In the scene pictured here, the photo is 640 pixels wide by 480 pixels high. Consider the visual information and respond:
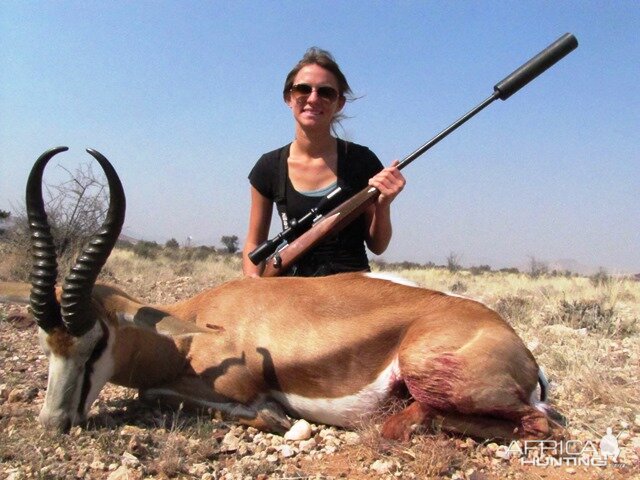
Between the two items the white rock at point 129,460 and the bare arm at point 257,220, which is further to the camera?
the bare arm at point 257,220

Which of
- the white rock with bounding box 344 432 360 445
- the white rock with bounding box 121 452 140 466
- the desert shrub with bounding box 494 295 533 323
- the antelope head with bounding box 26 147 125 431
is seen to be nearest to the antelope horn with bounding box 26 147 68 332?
the antelope head with bounding box 26 147 125 431

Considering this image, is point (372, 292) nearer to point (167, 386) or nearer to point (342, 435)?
point (342, 435)

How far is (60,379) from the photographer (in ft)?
11.1

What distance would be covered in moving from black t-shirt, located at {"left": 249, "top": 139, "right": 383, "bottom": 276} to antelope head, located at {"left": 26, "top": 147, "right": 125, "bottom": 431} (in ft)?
7.45

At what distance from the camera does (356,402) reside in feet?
12.3

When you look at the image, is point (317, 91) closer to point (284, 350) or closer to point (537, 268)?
point (284, 350)

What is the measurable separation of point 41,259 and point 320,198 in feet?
9.07

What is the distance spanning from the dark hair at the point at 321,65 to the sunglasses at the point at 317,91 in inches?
7.1

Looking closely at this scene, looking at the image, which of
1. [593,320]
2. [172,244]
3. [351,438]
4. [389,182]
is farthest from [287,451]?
[172,244]

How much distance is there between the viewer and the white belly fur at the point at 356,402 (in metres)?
3.72

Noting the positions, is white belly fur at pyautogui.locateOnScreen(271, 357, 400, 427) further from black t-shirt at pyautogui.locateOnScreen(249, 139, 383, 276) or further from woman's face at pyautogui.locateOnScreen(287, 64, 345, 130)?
woman's face at pyautogui.locateOnScreen(287, 64, 345, 130)

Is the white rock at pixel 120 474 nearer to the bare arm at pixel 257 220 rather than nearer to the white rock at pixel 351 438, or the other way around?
the white rock at pixel 351 438

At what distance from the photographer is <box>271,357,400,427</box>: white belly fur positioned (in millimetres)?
Result: 3725

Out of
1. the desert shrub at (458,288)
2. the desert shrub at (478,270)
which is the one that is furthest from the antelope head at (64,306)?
the desert shrub at (478,270)
